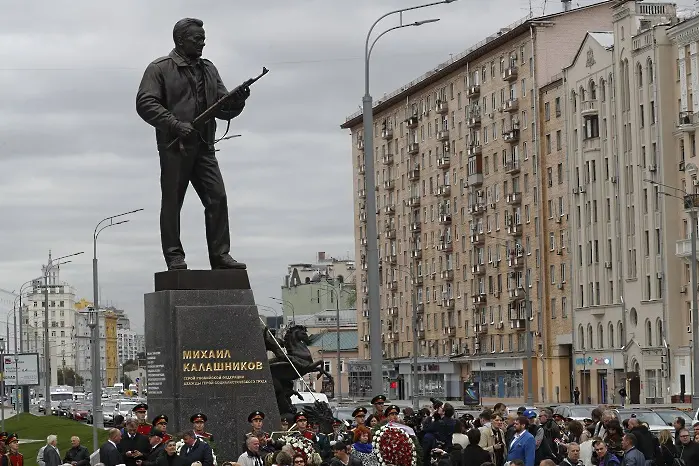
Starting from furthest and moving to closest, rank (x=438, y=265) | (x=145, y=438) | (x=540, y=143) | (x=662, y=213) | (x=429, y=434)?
(x=438, y=265)
(x=540, y=143)
(x=662, y=213)
(x=429, y=434)
(x=145, y=438)

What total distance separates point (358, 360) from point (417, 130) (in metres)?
25.8

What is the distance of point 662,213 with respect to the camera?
79.2 meters

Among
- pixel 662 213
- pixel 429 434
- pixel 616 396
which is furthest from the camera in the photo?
pixel 616 396

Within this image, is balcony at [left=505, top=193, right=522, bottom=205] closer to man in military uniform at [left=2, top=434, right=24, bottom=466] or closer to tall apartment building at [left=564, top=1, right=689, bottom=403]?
tall apartment building at [left=564, top=1, right=689, bottom=403]

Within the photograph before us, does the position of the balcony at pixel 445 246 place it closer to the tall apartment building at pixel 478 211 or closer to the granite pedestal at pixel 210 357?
the tall apartment building at pixel 478 211

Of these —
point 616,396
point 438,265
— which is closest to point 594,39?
point 616,396

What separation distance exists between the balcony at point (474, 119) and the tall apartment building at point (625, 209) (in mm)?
15543

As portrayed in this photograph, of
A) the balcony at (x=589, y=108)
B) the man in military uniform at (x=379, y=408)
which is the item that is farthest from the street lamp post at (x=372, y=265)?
the balcony at (x=589, y=108)

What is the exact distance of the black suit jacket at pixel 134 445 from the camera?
1975 cm

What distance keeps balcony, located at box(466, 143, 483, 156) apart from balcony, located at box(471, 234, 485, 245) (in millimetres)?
5486

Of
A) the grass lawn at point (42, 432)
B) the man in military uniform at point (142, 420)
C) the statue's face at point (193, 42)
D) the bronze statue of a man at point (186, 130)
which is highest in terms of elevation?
the statue's face at point (193, 42)

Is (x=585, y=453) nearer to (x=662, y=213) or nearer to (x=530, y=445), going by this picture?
(x=530, y=445)

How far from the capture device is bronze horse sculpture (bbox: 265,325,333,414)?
76.0ft

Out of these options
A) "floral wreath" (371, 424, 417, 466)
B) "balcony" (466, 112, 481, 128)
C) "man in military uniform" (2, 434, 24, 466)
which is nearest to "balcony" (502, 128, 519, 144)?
"balcony" (466, 112, 481, 128)
